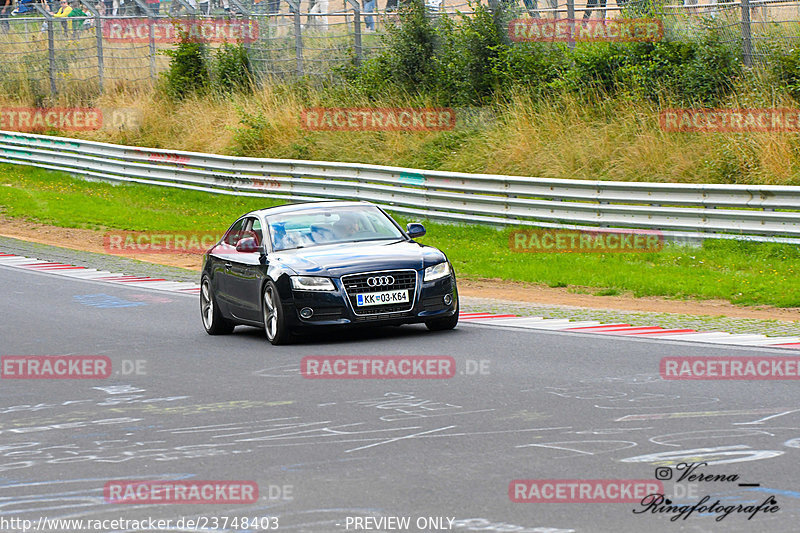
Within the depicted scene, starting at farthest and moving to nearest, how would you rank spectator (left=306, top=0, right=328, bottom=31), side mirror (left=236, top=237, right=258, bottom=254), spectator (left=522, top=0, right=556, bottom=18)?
spectator (left=306, top=0, right=328, bottom=31)
spectator (left=522, top=0, right=556, bottom=18)
side mirror (left=236, top=237, right=258, bottom=254)

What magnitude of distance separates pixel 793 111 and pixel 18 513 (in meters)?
18.8

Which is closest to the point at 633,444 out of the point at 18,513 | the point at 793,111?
the point at 18,513

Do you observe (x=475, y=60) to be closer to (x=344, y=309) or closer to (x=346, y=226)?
(x=346, y=226)

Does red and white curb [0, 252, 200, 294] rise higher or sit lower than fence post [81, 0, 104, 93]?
lower

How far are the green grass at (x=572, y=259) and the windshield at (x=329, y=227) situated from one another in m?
4.66

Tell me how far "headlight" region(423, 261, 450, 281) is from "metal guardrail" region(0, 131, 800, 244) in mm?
7571

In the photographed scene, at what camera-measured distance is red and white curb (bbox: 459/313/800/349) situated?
42.0 ft

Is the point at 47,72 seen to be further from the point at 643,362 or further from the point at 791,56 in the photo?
the point at 643,362

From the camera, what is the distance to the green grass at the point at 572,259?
17.7m

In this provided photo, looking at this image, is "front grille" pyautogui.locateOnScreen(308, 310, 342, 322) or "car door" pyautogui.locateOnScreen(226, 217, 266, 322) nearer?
"front grille" pyautogui.locateOnScreen(308, 310, 342, 322)

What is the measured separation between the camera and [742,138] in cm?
2261

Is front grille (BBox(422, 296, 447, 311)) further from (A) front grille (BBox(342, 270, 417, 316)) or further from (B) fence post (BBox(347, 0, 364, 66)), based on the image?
(B) fence post (BBox(347, 0, 364, 66))

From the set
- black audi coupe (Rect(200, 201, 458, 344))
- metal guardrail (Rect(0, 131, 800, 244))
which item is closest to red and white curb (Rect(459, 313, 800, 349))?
black audi coupe (Rect(200, 201, 458, 344))

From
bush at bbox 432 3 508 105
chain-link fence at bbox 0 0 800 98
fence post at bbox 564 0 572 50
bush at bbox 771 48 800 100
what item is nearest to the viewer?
bush at bbox 771 48 800 100
